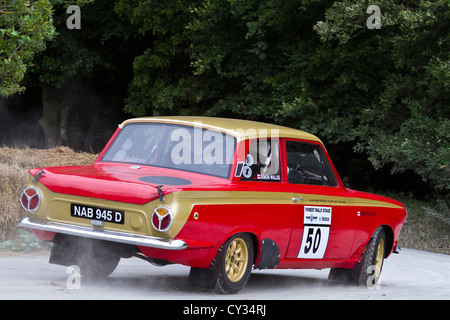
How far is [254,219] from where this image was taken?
8273 millimetres

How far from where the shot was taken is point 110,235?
7.62 m

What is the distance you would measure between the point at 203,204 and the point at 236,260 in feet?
2.67

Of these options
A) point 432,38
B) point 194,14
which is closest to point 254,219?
point 432,38

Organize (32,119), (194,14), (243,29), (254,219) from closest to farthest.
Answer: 1. (254,219)
2. (243,29)
3. (194,14)
4. (32,119)

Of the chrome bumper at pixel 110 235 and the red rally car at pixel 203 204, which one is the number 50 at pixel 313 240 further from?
the chrome bumper at pixel 110 235

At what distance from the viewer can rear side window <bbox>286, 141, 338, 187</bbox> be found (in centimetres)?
927

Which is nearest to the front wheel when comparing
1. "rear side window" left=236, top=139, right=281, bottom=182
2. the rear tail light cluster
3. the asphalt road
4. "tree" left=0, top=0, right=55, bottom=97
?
the asphalt road

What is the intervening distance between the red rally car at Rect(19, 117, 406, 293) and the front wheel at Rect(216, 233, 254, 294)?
0.01 meters

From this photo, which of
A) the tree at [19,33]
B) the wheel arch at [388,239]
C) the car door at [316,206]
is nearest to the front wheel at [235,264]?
the car door at [316,206]

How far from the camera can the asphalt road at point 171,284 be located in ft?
25.8

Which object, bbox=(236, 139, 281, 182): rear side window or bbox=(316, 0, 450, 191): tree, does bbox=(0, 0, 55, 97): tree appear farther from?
bbox=(236, 139, 281, 182): rear side window

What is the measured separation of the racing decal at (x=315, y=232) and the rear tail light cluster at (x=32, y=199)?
2.71 m

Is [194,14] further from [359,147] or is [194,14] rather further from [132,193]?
[132,193]

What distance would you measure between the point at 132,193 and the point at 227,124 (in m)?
1.77
